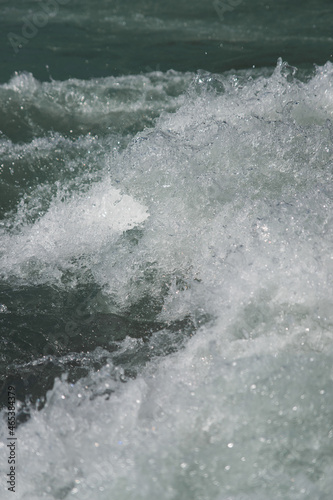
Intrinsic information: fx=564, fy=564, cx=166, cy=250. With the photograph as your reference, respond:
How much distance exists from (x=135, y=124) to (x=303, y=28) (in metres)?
3.12

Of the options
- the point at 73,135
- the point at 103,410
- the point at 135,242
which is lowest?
the point at 103,410

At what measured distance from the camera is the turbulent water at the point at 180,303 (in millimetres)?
2002

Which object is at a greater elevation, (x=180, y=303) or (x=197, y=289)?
(x=197, y=289)

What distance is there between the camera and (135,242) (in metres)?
3.06

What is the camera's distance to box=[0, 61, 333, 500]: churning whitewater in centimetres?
199

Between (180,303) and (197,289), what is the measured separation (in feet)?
0.46

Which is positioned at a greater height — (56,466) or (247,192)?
(247,192)

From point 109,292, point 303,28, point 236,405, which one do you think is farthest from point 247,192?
point 303,28

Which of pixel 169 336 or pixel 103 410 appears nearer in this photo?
pixel 103 410

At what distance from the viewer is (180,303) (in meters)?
2.67

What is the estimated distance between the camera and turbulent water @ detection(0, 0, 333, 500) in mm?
2002

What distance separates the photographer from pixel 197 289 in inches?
102

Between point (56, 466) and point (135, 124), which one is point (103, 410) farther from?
point (135, 124)

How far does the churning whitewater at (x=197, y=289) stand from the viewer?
6.54 feet
